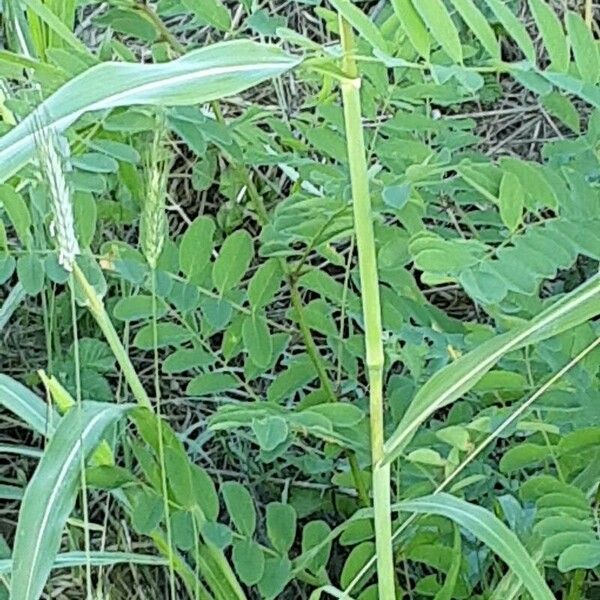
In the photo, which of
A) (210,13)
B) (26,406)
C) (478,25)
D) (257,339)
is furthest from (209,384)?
(478,25)

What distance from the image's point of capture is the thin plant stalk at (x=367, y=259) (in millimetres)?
533

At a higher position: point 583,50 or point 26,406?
point 583,50

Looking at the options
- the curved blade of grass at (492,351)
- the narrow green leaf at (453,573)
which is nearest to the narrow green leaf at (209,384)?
the narrow green leaf at (453,573)

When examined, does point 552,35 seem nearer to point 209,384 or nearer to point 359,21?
point 359,21

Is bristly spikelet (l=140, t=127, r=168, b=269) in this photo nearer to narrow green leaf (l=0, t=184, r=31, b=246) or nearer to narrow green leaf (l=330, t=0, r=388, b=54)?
narrow green leaf (l=330, t=0, r=388, b=54)

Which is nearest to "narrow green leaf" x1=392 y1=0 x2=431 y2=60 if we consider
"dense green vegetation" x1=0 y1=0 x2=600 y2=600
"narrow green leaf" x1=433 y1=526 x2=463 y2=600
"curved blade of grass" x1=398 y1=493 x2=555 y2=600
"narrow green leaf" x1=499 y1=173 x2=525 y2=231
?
"dense green vegetation" x1=0 y1=0 x2=600 y2=600

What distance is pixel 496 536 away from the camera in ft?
1.99

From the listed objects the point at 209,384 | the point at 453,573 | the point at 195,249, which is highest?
the point at 195,249

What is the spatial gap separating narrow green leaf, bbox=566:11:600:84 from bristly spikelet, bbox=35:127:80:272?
0.96 ft

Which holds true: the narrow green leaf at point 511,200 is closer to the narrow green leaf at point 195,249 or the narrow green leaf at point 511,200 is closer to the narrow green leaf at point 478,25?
the narrow green leaf at point 478,25

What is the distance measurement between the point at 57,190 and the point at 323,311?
1.45 feet

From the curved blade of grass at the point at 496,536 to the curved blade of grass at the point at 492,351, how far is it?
66mm

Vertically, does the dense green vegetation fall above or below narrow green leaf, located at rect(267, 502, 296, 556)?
above

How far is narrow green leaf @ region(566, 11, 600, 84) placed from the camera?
0.62 m
